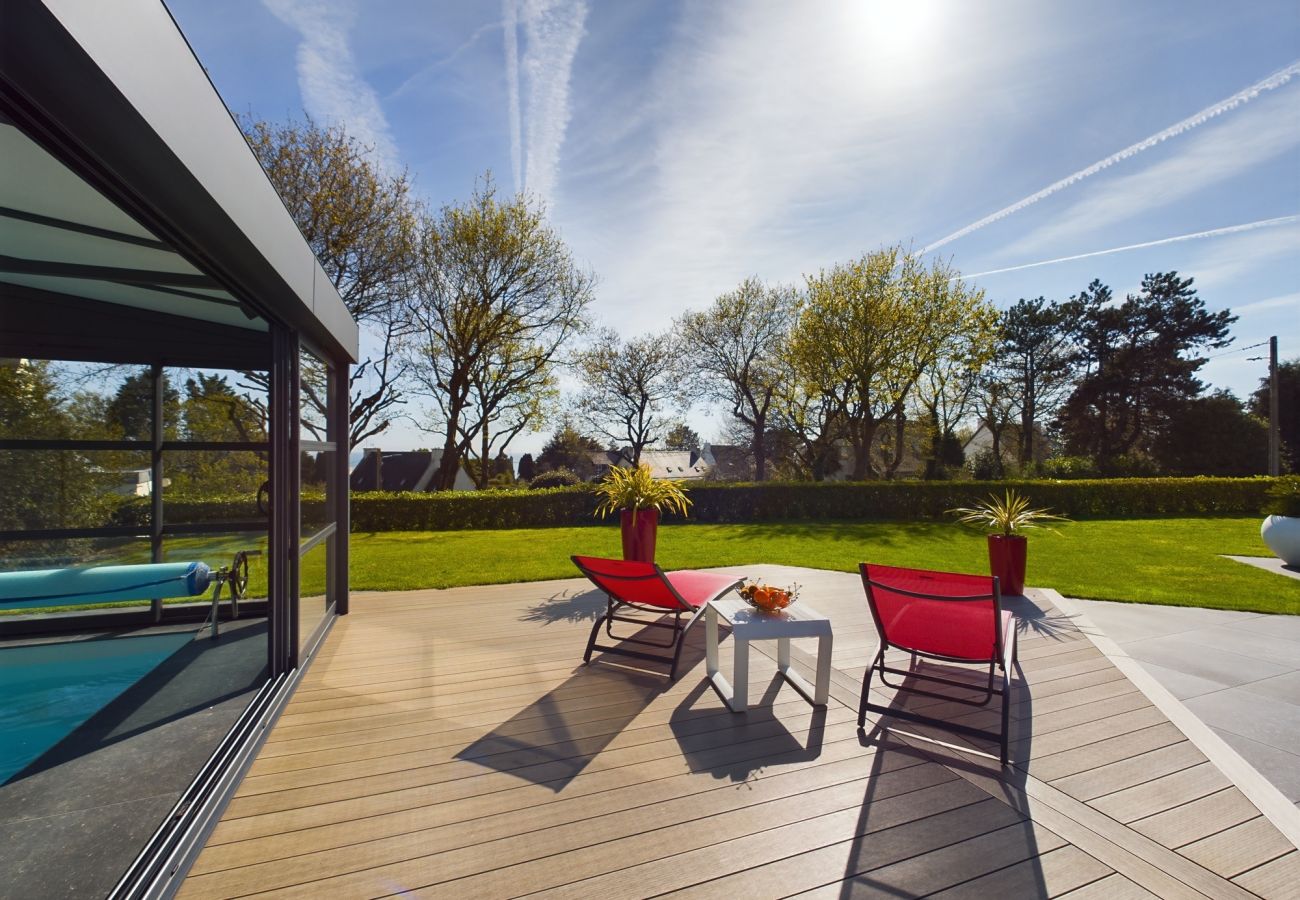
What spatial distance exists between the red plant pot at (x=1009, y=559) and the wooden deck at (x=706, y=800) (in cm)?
209

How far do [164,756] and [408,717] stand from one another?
1042 mm

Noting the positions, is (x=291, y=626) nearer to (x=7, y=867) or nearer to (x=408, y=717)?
(x=408, y=717)

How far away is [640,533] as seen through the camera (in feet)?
20.3

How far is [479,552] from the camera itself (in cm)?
986

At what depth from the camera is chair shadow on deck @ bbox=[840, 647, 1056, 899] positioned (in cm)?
197

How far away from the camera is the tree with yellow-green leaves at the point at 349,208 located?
1397 cm

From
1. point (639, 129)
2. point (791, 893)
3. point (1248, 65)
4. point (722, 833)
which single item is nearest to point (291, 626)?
point (722, 833)

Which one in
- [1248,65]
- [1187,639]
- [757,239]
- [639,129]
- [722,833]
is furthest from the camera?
[757,239]

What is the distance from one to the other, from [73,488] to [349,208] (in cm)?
1210

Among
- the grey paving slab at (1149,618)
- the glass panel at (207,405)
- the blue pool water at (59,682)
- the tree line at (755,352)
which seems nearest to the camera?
the blue pool water at (59,682)

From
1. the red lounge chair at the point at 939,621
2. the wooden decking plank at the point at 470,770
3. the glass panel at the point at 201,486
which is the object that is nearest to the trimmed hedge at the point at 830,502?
the glass panel at the point at 201,486

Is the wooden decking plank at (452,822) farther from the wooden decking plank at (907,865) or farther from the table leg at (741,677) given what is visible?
the table leg at (741,677)

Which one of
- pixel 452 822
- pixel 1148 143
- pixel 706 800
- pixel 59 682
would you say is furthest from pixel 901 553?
pixel 1148 143

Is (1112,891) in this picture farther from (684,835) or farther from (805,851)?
(684,835)
